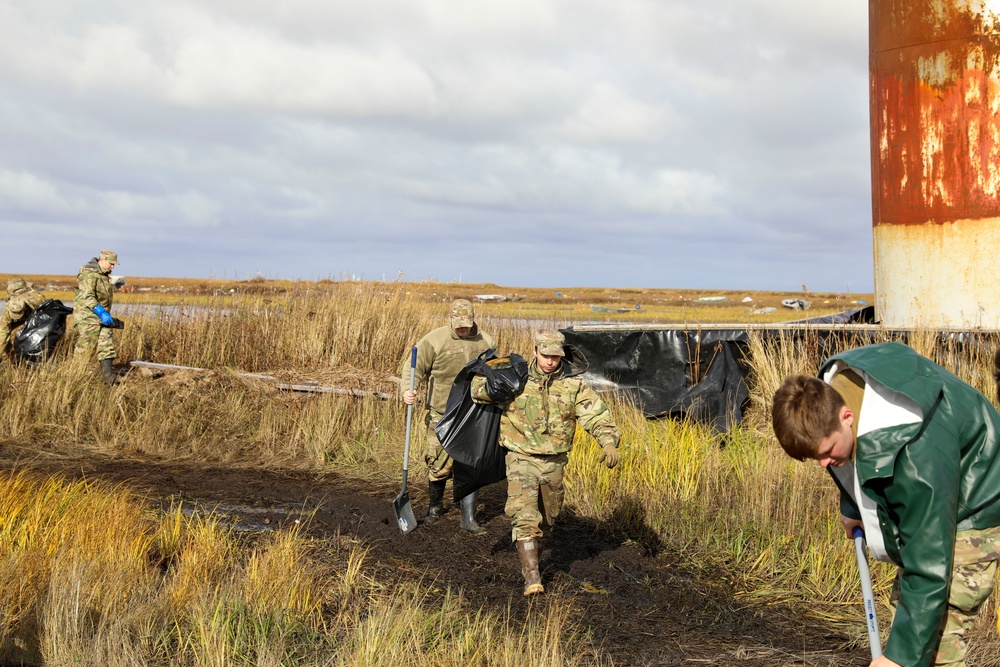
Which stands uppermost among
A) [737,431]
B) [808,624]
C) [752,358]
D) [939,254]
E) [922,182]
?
[922,182]

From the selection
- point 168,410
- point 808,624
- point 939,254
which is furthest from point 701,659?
point 168,410

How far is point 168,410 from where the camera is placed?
11336mm

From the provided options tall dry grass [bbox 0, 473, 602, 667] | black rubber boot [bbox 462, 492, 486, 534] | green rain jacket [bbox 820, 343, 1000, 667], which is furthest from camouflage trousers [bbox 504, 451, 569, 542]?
green rain jacket [bbox 820, 343, 1000, 667]

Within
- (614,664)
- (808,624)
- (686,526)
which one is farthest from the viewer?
(686,526)

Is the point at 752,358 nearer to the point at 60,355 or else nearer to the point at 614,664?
the point at 614,664

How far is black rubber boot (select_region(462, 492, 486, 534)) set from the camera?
7613mm

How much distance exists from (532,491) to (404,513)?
5.96 feet

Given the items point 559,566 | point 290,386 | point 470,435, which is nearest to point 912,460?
point 559,566

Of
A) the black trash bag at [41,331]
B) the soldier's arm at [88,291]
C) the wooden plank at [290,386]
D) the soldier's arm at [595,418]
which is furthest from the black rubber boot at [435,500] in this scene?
the black trash bag at [41,331]

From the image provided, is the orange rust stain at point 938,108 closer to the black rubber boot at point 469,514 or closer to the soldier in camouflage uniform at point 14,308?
the black rubber boot at point 469,514

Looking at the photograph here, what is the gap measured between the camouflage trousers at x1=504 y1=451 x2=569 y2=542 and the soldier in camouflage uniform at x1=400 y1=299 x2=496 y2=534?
1.85 meters

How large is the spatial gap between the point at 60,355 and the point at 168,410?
2.94m

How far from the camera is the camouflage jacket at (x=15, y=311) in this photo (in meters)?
13.0

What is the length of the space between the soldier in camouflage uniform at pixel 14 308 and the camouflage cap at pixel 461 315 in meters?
8.08
